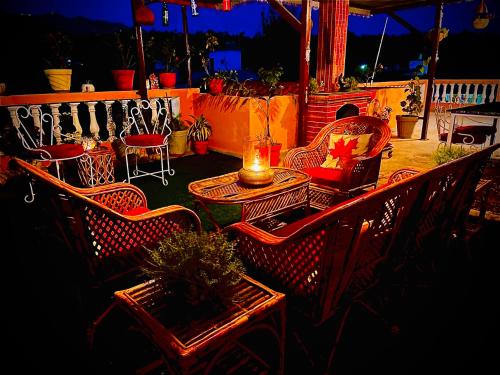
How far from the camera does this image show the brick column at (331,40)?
6129 millimetres

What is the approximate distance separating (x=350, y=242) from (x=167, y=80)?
18.5ft

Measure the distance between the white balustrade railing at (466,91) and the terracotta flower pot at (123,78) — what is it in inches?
309

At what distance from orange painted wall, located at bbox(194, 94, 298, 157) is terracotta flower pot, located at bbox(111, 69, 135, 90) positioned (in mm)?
1333

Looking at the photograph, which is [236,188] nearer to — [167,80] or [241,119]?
[241,119]

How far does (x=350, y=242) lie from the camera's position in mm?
1530

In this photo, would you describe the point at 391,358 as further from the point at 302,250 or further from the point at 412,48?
the point at 412,48

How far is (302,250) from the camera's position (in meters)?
1.64

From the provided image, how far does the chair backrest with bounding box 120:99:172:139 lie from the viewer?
5.67 m

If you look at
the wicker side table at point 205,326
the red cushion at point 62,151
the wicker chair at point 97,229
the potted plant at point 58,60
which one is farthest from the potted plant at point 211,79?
the wicker side table at point 205,326

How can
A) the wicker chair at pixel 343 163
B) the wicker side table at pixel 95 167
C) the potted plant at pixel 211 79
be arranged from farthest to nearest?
1. the potted plant at pixel 211 79
2. the wicker side table at pixel 95 167
3. the wicker chair at pixel 343 163

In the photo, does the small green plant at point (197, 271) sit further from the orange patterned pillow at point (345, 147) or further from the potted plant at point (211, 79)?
the potted plant at point (211, 79)

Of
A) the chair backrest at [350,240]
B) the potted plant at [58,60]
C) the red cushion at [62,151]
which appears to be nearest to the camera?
the chair backrest at [350,240]

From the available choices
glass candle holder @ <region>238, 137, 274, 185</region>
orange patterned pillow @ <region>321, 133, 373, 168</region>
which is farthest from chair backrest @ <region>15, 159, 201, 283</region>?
orange patterned pillow @ <region>321, 133, 373, 168</region>

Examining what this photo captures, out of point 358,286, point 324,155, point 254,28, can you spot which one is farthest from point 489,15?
point 254,28
